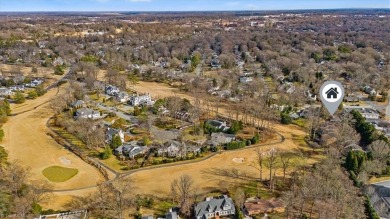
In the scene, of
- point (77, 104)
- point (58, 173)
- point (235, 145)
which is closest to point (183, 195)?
point (235, 145)

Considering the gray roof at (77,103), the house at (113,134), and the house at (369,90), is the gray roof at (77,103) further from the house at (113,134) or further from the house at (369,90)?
the house at (369,90)

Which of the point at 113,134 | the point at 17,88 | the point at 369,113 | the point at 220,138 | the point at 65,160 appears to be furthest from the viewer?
the point at 17,88

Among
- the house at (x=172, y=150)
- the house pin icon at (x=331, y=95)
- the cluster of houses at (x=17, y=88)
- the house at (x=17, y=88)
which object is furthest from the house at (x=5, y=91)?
the house pin icon at (x=331, y=95)

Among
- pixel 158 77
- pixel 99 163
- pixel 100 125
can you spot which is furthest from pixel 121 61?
pixel 99 163

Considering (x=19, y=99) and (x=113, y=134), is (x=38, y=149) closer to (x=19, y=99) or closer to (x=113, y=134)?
(x=113, y=134)

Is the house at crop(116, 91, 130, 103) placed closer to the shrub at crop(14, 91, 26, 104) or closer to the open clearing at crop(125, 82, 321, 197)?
the shrub at crop(14, 91, 26, 104)

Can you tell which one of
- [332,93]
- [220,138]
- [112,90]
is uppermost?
[332,93]

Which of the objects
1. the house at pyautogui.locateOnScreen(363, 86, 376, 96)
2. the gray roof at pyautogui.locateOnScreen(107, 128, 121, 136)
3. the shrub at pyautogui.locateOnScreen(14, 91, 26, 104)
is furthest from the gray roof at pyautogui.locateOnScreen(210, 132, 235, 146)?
the shrub at pyautogui.locateOnScreen(14, 91, 26, 104)
